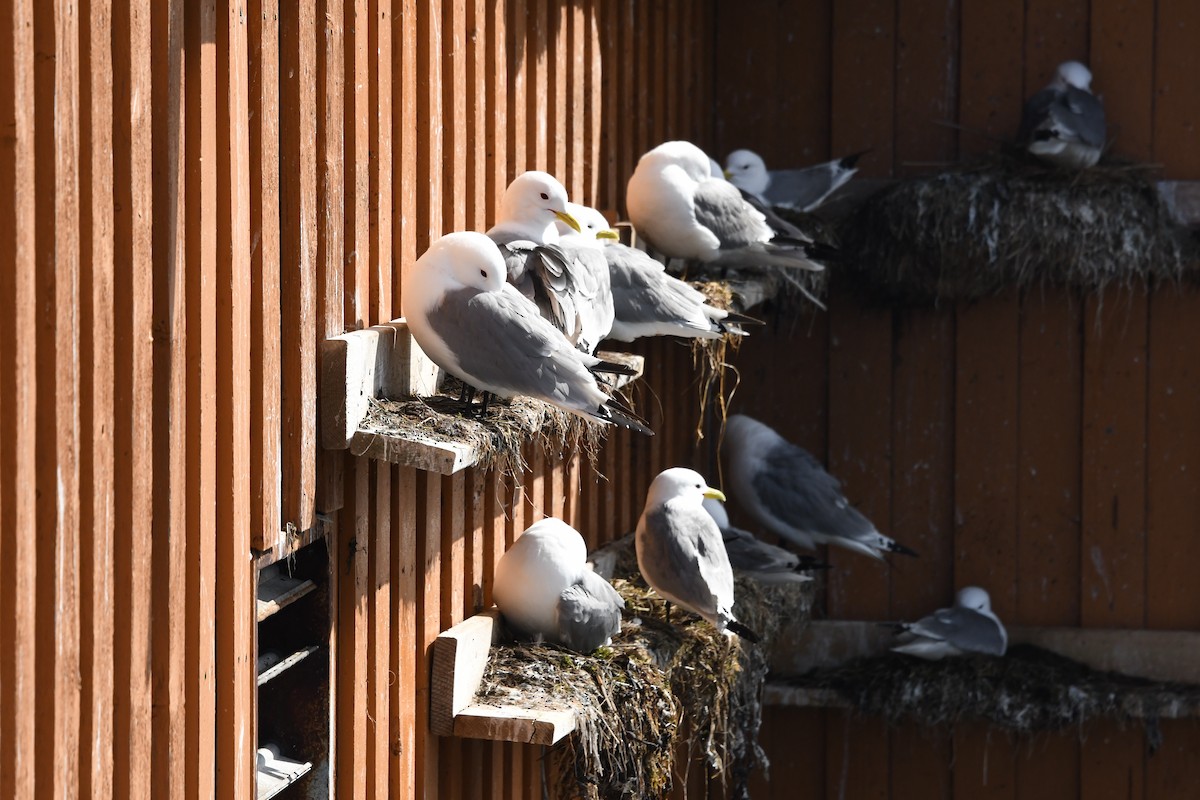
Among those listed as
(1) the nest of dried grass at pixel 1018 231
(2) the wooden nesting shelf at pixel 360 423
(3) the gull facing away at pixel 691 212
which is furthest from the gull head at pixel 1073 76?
(2) the wooden nesting shelf at pixel 360 423

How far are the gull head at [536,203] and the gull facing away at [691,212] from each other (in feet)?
3.47

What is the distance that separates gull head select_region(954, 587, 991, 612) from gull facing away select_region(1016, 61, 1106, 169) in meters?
1.60

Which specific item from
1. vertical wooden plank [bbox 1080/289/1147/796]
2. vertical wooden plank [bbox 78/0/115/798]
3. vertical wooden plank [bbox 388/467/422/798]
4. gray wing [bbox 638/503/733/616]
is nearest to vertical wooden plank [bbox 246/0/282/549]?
vertical wooden plank [bbox 78/0/115/798]

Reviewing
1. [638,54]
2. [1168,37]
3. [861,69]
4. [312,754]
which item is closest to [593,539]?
[638,54]

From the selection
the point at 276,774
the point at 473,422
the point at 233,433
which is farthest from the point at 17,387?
the point at 473,422

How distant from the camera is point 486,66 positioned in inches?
146

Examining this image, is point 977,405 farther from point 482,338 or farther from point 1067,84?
point 482,338

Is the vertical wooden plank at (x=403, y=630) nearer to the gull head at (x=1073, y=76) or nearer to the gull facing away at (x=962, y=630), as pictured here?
the gull facing away at (x=962, y=630)

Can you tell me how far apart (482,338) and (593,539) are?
182 cm

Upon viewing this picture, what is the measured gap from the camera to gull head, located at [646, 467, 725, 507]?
4.41 metres

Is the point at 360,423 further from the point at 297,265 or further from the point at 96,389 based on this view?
the point at 96,389

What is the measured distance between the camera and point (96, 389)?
79.0 inches

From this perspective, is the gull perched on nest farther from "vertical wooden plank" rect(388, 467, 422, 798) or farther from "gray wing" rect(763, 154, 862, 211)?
"gray wing" rect(763, 154, 862, 211)

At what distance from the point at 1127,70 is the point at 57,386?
496cm
